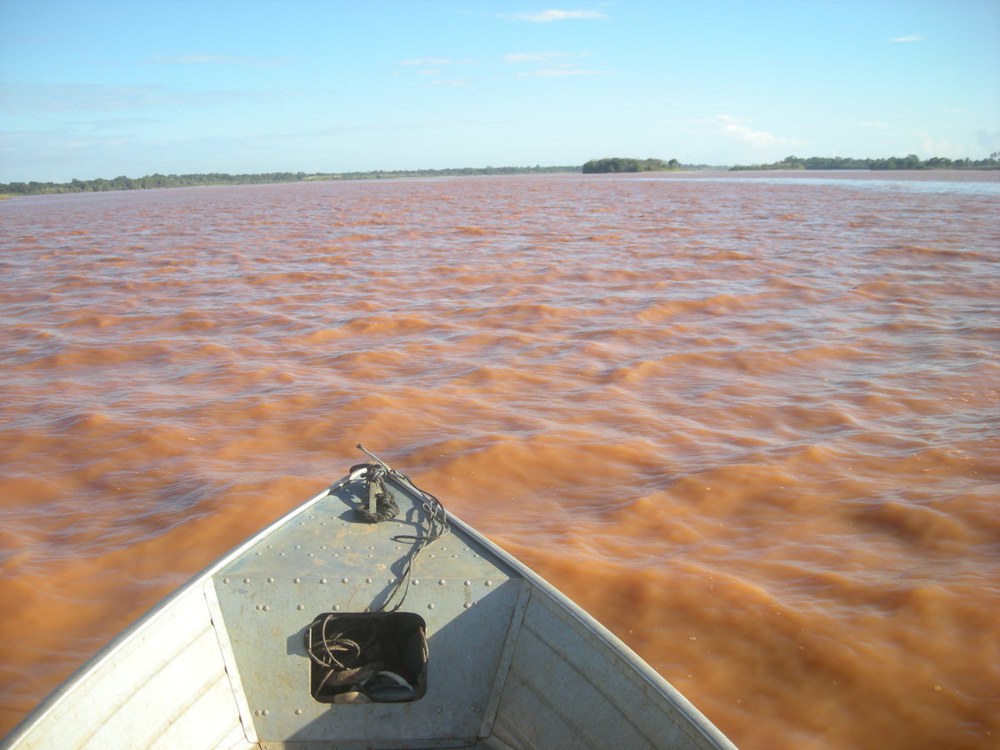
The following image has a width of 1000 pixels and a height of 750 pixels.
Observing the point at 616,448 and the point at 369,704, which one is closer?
the point at 369,704

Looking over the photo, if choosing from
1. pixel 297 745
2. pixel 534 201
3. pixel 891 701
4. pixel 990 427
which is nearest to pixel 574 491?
pixel 891 701

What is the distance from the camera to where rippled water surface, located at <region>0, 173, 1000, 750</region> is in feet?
12.1

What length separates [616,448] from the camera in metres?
5.82

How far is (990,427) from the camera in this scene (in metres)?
5.99

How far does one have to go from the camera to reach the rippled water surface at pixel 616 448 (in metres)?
3.68

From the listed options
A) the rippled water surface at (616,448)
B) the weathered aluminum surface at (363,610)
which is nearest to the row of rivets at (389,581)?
the weathered aluminum surface at (363,610)

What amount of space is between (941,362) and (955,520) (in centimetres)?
358

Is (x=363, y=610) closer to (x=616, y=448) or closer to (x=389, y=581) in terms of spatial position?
(x=389, y=581)

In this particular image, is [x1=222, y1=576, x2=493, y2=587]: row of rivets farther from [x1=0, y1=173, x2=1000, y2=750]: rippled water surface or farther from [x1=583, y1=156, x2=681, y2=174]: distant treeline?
[x1=583, y1=156, x2=681, y2=174]: distant treeline

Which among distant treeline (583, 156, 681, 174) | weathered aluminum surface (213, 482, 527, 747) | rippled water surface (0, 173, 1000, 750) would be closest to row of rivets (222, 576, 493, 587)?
weathered aluminum surface (213, 482, 527, 747)

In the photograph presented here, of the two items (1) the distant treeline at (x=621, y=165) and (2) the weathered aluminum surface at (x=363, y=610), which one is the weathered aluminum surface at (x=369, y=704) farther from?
(1) the distant treeline at (x=621, y=165)

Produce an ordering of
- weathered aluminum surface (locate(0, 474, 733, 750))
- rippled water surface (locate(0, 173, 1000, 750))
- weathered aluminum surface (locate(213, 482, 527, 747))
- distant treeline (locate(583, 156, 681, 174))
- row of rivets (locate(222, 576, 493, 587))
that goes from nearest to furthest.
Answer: weathered aluminum surface (locate(0, 474, 733, 750)), weathered aluminum surface (locate(213, 482, 527, 747)), row of rivets (locate(222, 576, 493, 587)), rippled water surface (locate(0, 173, 1000, 750)), distant treeline (locate(583, 156, 681, 174))

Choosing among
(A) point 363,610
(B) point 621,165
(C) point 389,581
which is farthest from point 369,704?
(B) point 621,165

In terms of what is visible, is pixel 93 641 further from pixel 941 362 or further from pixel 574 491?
pixel 941 362
